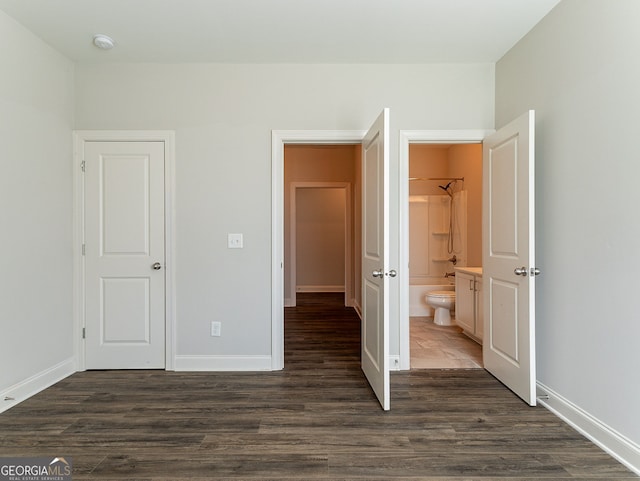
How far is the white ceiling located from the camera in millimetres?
2170

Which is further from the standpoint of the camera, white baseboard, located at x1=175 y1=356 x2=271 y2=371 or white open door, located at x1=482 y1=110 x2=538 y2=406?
white baseboard, located at x1=175 y1=356 x2=271 y2=371

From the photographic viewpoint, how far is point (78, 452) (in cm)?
179

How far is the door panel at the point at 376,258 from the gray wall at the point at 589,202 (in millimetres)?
1109

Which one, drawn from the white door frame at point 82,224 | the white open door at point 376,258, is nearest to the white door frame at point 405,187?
the white open door at point 376,258

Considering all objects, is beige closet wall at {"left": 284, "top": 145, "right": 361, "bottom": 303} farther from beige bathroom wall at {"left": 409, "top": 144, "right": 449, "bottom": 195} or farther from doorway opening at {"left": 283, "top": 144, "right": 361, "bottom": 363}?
beige bathroom wall at {"left": 409, "top": 144, "right": 449, "bottom": 195}

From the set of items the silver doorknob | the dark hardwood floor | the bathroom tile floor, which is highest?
the silver doorknob

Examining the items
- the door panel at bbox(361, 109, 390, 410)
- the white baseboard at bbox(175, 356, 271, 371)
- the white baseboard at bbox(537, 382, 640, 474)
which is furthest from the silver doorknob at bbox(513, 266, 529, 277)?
the white baseboard at bbox(175, 356, 271, 371)

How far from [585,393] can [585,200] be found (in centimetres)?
113

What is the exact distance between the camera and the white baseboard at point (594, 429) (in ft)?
5.55

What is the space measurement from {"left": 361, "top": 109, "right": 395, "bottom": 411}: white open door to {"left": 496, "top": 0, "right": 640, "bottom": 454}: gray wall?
1.10 metres

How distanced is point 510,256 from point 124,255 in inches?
121

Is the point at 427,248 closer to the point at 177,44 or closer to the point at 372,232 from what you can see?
the point at 372,232

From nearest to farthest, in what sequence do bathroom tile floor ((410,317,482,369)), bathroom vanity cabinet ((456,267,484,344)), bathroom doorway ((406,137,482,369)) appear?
bathroom tile floor ((410,317,482,369)), bathroom vanity cabinet ((456,267,484,344)), bathroom doorway ((406,137,482,369))

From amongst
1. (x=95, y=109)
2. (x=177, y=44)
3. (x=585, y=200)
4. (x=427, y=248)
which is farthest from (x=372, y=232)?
(x=427, y=248)
